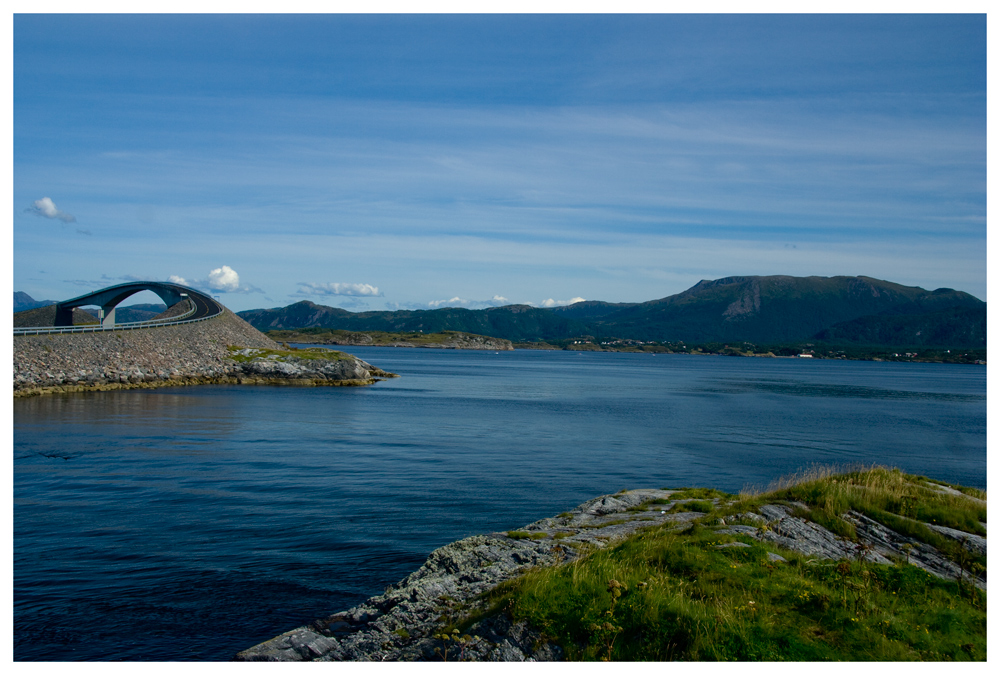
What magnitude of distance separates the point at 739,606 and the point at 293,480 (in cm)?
2441

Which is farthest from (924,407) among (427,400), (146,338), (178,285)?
(178,285)

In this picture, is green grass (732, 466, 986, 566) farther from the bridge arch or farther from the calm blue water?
→ the bridge arch

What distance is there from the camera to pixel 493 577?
535 inches

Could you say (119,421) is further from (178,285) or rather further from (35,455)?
(178,285)

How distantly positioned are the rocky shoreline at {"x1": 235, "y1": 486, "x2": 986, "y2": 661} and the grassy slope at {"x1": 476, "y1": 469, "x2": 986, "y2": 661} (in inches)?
23.1

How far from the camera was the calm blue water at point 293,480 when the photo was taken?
1528cm

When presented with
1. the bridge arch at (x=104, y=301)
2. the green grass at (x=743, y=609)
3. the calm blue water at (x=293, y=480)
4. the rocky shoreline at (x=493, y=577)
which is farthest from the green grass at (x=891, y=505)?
the bridge arch at (x=104, y=301)

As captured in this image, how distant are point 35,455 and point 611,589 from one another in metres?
35.2

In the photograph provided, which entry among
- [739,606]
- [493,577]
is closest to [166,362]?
[493,577]

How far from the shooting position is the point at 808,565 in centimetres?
1199

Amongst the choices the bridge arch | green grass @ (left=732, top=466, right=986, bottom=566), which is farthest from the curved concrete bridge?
green grass @ (left=732, top=466, right=986, bottom=566)

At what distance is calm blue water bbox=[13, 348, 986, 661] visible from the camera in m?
15.3

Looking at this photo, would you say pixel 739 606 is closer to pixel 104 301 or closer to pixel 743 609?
pixel 743 609

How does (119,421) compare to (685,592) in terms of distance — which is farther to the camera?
(119,421)
